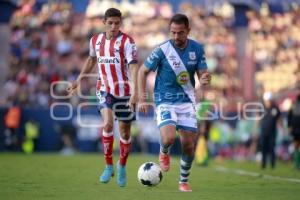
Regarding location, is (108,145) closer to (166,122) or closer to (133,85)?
(133,85)

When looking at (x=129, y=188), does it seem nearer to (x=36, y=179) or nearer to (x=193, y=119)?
(x=193, y=119)

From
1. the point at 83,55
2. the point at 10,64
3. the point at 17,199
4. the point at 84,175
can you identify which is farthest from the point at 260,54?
the point at 17,199

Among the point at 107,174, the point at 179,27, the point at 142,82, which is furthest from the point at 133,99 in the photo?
the point at 107,174

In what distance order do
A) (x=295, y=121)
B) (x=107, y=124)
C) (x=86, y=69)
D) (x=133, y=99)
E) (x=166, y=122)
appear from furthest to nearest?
(x=295, y=121)
(x=86, y=69)
(x=107, y=124)
(x=133, y=99)
(x=166, y=122)

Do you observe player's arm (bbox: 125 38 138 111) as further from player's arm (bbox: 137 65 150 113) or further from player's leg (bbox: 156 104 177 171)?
player's leg (bbox: 156 104 177 171)

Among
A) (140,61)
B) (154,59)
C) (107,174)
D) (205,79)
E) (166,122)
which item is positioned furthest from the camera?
(140,61)

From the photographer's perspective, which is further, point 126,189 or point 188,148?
point 126,189

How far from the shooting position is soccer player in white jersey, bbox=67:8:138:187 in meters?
12.3

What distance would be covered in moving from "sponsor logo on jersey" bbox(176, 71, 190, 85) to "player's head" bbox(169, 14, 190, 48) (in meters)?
0.45

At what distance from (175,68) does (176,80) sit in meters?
0.17

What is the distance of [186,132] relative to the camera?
1130 centimetres

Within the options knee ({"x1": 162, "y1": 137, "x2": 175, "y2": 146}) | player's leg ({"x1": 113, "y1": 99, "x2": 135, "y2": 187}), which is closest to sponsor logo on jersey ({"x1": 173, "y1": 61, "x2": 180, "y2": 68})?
knee ({"x1": 162, "y1": 137, "x2": 175, "y2": 146})

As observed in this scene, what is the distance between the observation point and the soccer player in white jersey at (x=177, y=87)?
11.3 meters

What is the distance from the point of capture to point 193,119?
11359 millimetres
